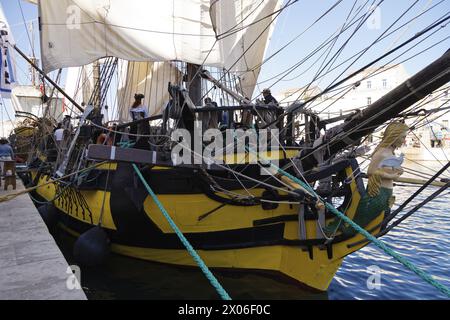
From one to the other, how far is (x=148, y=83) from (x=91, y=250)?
9347 millimetres

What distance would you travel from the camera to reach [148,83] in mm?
13719

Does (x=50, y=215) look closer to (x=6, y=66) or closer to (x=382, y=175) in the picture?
(x=6, y=66)

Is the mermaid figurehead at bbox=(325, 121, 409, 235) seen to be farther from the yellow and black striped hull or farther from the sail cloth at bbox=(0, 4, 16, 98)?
the sail cloth at bbox=(0, 4, 16, 98)

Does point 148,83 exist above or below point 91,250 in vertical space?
above

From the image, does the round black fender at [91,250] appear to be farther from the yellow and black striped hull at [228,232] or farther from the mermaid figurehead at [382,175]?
the mermaid figurehead at [382,175]

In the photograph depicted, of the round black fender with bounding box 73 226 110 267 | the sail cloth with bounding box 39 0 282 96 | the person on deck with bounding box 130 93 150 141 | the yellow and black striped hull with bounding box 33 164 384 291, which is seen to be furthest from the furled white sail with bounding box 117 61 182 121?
the round black fender with bounding box 73 226 110 267

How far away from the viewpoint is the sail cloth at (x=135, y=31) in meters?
8.72

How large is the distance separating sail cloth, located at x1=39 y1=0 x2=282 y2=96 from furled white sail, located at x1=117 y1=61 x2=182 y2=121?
3523mm

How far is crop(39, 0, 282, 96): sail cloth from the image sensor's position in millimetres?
8719

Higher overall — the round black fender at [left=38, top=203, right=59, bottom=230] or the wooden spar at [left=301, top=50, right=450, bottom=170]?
the wooden spar at [left=301, top=50, right=450, bottom=170]

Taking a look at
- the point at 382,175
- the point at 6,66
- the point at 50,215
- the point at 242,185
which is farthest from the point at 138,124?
the point at 50,215

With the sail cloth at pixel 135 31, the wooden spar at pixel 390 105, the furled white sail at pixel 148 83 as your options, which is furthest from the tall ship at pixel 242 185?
the furled white sail at pixel 148 83
